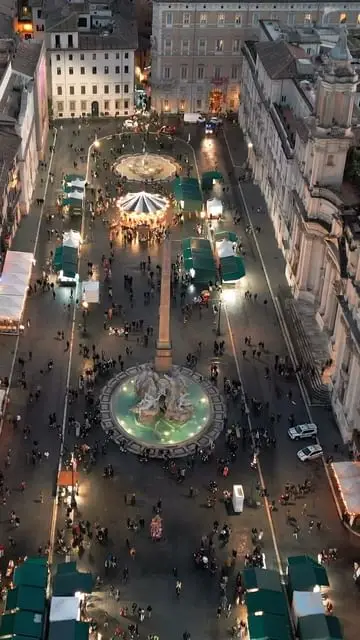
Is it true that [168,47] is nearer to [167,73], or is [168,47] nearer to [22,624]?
[167,73]

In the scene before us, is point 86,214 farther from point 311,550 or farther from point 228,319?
point 311,550

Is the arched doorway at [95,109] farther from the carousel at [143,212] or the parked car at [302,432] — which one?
the parked car at [302,432]

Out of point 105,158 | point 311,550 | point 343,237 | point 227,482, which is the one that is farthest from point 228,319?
point 105,158

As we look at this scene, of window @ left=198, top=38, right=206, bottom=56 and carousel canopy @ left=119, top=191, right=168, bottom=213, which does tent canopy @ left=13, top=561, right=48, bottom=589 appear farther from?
window @ left=198, top=38, right=206, bottom=56

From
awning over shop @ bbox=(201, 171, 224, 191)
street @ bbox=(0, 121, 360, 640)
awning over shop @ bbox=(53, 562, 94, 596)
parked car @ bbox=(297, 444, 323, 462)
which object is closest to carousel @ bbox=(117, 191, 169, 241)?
street @ bbox=(0, 121, 360, 640)

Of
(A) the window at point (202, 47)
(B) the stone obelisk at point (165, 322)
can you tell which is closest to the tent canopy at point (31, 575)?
(B) the stone obelisk at point (165, 322)

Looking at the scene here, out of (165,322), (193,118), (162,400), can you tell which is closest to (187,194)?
(193,118)

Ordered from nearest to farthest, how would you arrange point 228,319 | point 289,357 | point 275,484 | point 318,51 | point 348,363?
point 275,484
point 348,363
point 289,357
point 228,319
point 318,51
